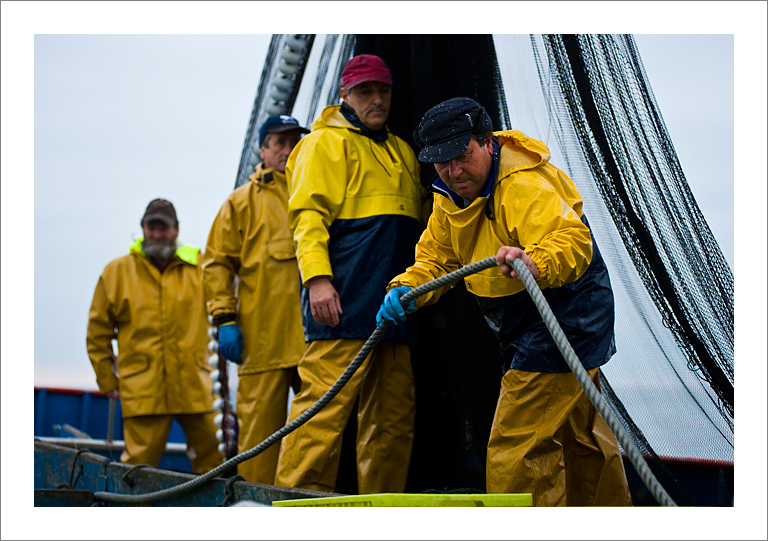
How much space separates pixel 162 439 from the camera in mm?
4316

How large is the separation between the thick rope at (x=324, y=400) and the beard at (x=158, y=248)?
65.7 inches

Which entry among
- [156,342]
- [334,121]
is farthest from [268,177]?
[156,342]

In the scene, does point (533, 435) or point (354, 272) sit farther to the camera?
point (354, 272)

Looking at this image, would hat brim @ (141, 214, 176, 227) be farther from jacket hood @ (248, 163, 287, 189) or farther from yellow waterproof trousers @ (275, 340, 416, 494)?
yellow waterproof trousers @ (275, 340, 416, 494)

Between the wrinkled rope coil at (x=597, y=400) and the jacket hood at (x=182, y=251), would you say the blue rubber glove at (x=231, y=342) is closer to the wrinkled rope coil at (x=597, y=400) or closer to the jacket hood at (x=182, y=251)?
the jacket hood at (x=182, y=251)

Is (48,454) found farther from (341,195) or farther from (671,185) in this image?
(671,185)

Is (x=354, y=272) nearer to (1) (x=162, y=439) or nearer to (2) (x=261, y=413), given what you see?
(2) (x=261, y=413)

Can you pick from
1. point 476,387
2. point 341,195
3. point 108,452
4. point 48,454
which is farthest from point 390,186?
point 108,452

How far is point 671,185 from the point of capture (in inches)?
106

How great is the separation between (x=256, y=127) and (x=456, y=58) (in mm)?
1445

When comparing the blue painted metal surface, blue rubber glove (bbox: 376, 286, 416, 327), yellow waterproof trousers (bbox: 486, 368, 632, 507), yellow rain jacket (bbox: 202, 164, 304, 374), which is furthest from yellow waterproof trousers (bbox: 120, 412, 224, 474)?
the blue painted metal surface

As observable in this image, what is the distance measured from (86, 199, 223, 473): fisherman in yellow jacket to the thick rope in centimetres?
102

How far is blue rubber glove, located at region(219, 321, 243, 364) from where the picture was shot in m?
3.47

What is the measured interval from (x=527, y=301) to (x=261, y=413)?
5.19 feet
